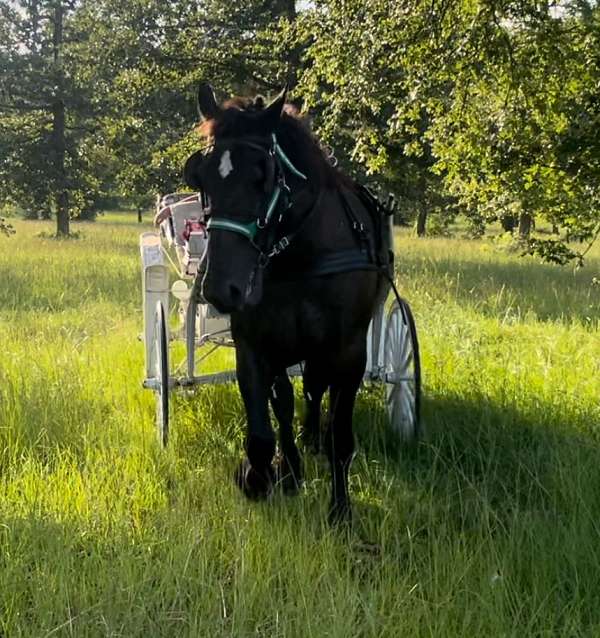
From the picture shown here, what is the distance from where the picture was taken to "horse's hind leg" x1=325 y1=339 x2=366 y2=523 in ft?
11.0

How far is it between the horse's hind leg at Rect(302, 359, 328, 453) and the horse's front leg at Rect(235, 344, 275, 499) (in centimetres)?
33

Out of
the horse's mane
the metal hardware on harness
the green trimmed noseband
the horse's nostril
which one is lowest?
the horse's nostril

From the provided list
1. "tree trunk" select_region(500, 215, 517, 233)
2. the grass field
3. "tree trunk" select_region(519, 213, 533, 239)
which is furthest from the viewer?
"tree trunk" select_region(500, 215, 517, 233)

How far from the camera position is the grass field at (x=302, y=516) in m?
2.38

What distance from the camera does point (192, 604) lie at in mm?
2428

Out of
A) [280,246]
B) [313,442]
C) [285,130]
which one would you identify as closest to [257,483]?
[313,442]

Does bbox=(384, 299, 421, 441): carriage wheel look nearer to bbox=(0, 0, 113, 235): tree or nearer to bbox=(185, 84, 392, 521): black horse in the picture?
bbox=(185, 84, 392, 521): black horse

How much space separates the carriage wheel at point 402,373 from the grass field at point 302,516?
0.14 metres

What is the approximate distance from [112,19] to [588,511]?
15463 millimetres

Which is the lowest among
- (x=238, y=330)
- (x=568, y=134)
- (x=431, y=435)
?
(x=431, y=435)

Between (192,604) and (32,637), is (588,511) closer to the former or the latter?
(192,604)

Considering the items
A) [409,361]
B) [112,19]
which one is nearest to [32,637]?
[409,361]

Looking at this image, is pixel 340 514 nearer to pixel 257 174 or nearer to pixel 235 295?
pixel 235 295

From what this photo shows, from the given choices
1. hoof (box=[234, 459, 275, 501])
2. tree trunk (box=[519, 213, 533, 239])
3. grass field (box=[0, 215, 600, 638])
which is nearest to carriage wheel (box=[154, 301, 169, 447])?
grass field (box=[0, 215, 600, 638])
